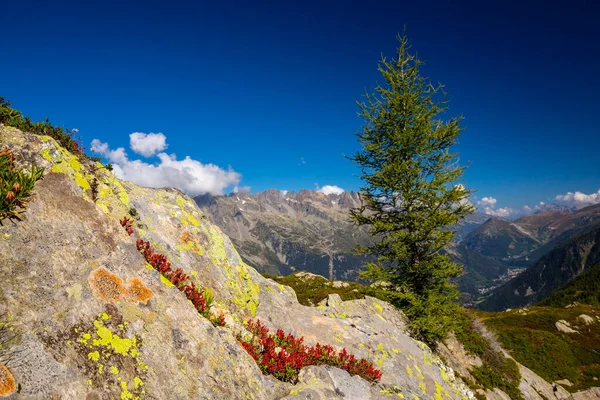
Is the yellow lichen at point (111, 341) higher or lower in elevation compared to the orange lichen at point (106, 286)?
lower

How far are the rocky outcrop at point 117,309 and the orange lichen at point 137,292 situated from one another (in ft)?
0.08

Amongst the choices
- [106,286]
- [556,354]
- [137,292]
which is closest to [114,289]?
[106,286]

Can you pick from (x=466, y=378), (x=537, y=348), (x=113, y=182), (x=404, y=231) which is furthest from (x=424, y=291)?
(x=537, y=348)

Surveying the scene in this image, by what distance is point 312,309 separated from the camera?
1402 centimetres

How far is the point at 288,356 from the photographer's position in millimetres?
8953

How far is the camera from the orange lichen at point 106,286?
643 cm

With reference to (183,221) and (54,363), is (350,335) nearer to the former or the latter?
(183,221)

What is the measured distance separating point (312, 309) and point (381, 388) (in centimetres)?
477

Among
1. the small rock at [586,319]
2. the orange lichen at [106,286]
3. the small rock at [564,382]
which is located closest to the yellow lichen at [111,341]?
the orange lichen at [106,286]

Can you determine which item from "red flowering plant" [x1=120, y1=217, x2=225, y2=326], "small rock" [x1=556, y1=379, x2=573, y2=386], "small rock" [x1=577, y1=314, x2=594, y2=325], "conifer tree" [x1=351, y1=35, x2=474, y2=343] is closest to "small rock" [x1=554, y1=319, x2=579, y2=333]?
"small rock" [x1=577, y1=314, x2=594, y2=325]

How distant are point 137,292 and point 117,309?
0.65 m

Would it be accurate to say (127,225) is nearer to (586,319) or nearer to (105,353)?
(105,353)

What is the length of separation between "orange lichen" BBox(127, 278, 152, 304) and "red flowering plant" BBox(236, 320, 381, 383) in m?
3.17

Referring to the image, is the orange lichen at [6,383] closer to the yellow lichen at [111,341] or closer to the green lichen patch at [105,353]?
the green lichen patch at [105,353]
